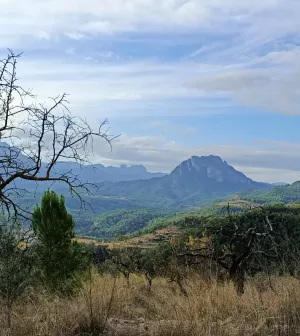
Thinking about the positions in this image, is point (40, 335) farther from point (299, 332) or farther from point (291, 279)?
point (291, 279)

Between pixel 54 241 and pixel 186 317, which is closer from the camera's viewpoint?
pixel 186 317

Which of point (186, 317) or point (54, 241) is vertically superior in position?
point (186, 317)

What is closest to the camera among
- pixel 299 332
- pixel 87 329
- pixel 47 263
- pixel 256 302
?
pixel 299 332

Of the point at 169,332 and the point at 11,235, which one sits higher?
the point at 11,235

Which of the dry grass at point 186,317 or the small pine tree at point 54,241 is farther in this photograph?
the small pine tree at point 54,241

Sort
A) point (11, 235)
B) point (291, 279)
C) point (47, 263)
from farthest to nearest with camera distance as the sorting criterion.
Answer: point (47, 263), point (11, 235), point (291, 279)

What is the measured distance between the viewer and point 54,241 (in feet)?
36.9

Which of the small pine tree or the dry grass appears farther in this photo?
the small pine tree

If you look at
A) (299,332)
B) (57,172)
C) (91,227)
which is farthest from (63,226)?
(91,227)

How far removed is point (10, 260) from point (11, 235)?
141 centimetres

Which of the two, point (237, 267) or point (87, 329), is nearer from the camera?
point (87, 329)

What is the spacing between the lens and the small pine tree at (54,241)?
1105 centimetres

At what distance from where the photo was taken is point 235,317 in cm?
436

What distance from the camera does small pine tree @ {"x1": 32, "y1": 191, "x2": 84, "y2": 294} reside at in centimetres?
1105
